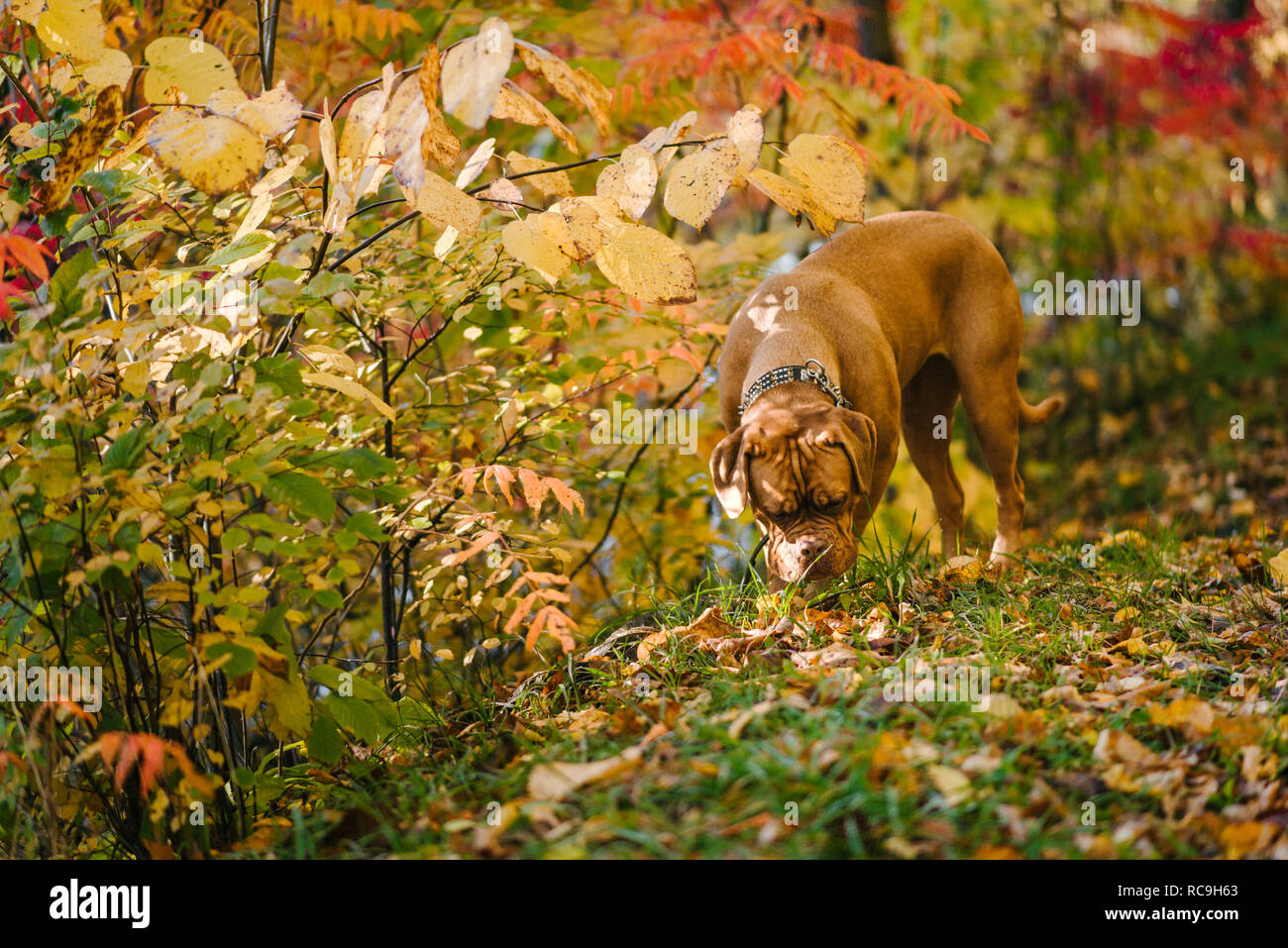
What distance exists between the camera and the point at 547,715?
345 cm

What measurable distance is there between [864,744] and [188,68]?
233 centimetres

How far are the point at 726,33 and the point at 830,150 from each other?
131 inches

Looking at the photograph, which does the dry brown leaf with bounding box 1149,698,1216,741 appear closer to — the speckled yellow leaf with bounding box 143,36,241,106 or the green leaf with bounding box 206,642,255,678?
the green leaf with bounding box 206,642,255,678

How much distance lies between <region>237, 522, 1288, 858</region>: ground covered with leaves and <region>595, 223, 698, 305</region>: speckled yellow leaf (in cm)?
111

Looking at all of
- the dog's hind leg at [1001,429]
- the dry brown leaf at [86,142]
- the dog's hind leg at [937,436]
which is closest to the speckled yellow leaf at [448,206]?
the dry brown leaf at [86,142]

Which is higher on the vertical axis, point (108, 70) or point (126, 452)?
point (108, 70)

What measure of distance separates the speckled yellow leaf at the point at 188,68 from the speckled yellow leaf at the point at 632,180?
0.95 m

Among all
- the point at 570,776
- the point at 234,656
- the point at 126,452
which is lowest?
the point at 570,776

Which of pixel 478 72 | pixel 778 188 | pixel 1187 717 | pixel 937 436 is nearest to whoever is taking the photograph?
pixel 478 72

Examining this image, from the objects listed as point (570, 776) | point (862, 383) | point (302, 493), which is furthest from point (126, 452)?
point (862, 383)

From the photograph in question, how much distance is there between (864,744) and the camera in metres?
2.56

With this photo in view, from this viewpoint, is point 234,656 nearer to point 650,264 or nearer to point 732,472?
point 650,264

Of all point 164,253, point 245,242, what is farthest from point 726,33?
point 245,242

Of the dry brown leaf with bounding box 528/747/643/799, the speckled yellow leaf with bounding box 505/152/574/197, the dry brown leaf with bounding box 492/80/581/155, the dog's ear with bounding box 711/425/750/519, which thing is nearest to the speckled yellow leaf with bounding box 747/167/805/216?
the dry brown leaf with bounding box 492/80/581/155
